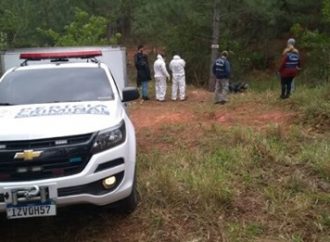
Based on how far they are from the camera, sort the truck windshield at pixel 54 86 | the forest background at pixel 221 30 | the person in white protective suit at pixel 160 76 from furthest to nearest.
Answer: the forest background at pixel 221 30 → the person in white protective suit at pixel 160 76 → the truck windshield at pixel 54 86

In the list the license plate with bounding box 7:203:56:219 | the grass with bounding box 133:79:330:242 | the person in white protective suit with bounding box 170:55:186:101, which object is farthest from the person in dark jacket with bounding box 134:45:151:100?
the license plate with bounding box 7:203:56:219

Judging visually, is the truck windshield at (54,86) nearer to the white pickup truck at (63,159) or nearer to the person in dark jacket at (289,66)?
the white pickup truck at (63,159)

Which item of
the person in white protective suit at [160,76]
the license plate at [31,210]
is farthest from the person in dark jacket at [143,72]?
the license plate at [31,210]

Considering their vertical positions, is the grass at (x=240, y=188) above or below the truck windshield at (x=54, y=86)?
below

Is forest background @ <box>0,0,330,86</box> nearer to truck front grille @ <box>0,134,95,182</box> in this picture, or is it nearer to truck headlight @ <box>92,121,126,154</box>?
truck headlight @ <box>92,121,126,154</box>

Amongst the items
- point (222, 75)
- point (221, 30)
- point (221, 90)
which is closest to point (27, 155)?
point (222, 75)

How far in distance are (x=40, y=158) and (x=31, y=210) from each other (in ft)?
1.59

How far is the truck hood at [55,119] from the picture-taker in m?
4.81

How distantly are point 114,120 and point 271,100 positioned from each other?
896cm

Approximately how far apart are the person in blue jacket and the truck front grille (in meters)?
9.81

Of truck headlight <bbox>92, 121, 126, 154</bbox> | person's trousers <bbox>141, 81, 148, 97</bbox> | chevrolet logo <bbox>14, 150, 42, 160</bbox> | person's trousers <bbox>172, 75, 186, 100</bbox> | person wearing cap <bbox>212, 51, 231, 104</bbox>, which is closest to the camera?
chevrolet logo <bbox>14, 150, 42, 160</bbox>

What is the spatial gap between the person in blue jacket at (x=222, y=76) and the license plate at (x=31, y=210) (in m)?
10.00

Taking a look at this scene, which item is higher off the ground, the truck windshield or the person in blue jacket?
the truck windshield

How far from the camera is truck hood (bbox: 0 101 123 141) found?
4.81m
